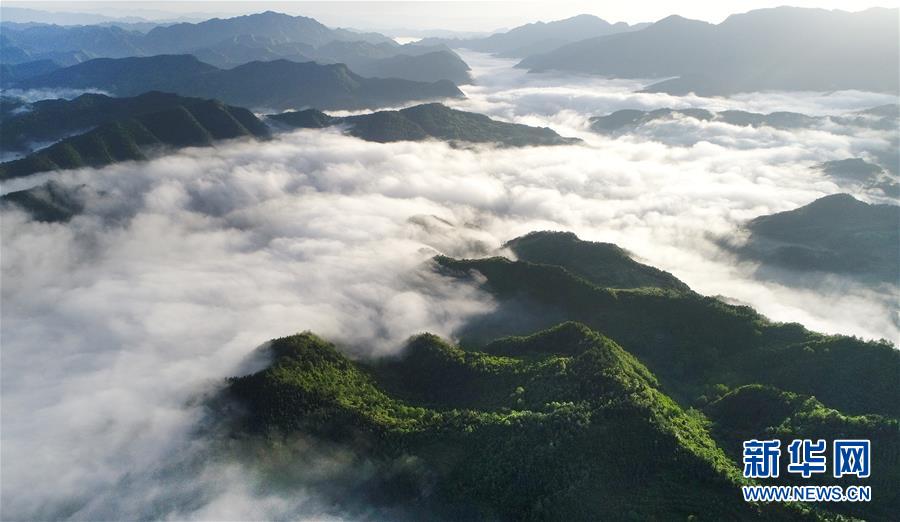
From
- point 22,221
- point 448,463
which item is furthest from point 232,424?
point 22,221

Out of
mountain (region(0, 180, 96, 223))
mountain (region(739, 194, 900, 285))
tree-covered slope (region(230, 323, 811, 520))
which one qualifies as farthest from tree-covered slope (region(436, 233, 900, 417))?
mountain (region(0, 180, 96, 223))

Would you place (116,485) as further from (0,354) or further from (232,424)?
(0,354)

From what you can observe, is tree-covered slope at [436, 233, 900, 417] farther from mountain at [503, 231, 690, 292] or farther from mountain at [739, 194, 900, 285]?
mountain at [739, 194, 900, 285]

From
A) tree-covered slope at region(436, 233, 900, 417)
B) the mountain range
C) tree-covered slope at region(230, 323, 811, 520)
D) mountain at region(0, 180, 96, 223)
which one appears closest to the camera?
tree-covered slope at region(230, 323, 811, 520)

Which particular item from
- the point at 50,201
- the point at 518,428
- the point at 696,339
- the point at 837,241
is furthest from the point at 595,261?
the point at 50,201

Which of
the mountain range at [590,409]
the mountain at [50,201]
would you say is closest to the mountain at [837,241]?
the mountain range at [590,409]
